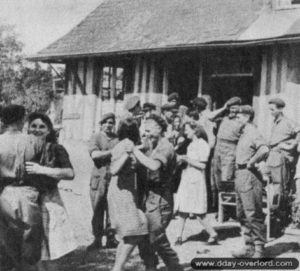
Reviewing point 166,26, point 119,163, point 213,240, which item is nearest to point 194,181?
point 213,240

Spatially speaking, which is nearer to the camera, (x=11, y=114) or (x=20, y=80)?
(x=11, y=114)

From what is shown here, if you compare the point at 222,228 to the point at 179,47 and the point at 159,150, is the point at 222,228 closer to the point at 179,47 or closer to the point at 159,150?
the point at 159,150

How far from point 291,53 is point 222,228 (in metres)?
3.50

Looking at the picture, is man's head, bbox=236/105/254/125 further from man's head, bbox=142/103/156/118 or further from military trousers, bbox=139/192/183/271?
man's head, bbox=142/103/156/118

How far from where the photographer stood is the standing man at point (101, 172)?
648 cm

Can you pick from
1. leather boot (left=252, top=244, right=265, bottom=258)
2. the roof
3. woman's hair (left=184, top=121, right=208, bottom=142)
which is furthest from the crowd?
the roof

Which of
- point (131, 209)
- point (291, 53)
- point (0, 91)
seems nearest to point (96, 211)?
point (131, 209)

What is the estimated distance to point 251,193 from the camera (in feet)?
→ 19.6

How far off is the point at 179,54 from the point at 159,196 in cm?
664

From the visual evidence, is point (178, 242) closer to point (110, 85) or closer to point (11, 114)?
point (11, 114)

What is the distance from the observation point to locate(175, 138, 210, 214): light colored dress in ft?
22.8

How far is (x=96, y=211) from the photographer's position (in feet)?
21.6

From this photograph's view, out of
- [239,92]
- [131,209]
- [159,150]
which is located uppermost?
[239,92]

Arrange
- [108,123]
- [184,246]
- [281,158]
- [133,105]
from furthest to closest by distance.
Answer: [281,158]
[133,105]
[184,246]
[108,123]
